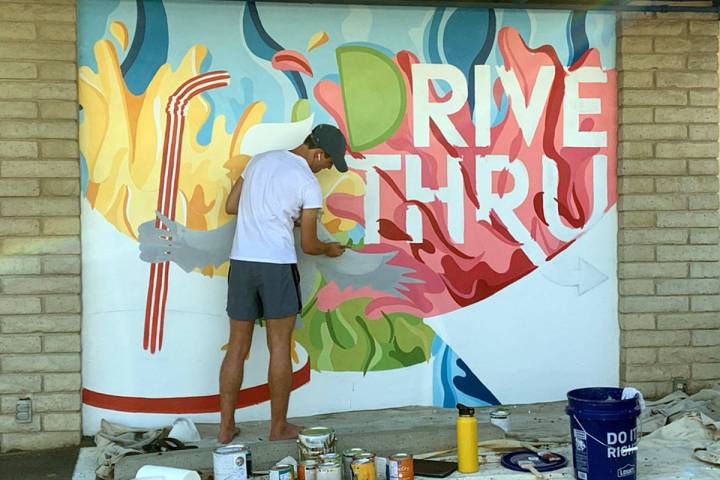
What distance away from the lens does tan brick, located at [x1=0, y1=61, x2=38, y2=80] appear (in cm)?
489

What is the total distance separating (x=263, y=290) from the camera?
476 cm

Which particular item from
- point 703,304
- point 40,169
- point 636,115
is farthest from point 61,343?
point 703,304

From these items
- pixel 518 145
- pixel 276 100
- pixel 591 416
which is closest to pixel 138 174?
pixel 276 100

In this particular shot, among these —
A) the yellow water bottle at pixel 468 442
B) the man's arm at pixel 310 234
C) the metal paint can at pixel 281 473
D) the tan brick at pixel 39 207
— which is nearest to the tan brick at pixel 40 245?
the tan brick at pixel 39 207

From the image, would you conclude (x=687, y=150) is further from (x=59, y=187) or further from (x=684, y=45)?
(x=59, y=187)

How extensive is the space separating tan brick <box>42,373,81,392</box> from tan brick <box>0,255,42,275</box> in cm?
63

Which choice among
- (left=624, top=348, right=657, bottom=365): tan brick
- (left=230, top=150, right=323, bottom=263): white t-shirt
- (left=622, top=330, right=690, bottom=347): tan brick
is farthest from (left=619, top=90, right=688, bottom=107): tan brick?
(left=230, top=150, right=323, bottom=263): white t-shirt

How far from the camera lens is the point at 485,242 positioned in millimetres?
5555

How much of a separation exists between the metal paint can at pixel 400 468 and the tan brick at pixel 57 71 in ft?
9.58

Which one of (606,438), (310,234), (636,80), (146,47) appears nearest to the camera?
(606,438)

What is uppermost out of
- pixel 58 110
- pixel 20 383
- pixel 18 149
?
pixel 58 110

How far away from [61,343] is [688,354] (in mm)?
4087

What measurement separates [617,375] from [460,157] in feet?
6.10

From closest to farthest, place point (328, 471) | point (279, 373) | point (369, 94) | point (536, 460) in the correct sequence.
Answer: point (328, 471), point (536, 460), point (279, 373), point (369, 94)
